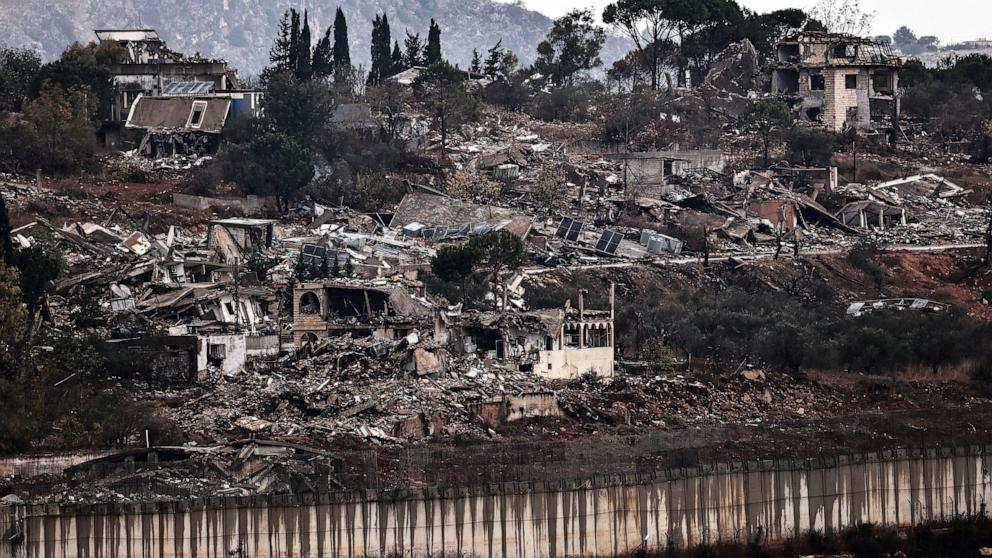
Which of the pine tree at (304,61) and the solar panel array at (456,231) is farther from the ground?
the pine tree at (304,61)

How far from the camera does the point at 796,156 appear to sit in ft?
222

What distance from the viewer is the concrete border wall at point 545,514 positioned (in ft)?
102

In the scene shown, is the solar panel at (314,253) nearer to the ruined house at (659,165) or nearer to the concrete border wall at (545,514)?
the ruined house at (659,165)

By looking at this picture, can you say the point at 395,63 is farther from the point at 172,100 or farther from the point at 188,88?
the point at 172,100

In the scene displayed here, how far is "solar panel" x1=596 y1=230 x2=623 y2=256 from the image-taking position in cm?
5666

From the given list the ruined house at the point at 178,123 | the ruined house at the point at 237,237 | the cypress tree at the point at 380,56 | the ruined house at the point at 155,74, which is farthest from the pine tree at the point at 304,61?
the ruined house at the point at 237,237

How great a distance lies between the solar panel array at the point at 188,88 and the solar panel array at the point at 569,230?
47.3 feet

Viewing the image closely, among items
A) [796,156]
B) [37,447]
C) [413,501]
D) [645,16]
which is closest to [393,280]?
[37,447]

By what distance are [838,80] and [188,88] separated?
73.6 feet

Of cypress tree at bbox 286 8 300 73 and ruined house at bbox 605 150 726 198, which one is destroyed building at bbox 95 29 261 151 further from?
ruined house at bbox 605 150 726 198

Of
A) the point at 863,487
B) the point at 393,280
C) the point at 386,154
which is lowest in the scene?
the point at 863,487

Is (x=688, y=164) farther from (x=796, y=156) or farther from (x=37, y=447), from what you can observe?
(x=37, y=447)

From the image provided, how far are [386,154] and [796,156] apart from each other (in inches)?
522

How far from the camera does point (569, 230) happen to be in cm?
5781
